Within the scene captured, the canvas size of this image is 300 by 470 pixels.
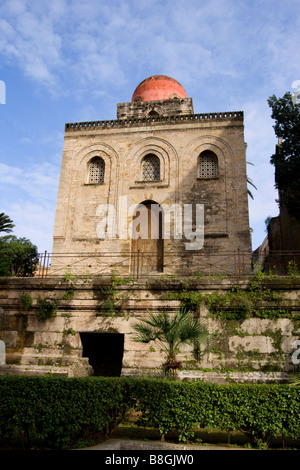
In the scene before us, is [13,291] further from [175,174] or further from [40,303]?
[175,174]

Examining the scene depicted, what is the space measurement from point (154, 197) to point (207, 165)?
294 centimetres

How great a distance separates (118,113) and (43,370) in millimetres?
15110

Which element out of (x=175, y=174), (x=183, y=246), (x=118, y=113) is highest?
(x=118, y=113)

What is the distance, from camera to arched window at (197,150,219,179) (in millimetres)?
18808

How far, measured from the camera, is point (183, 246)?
17484mm

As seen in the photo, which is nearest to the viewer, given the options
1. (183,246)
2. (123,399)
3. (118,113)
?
(123,399)

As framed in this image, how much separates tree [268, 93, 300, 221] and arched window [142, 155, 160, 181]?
5202 millimetres

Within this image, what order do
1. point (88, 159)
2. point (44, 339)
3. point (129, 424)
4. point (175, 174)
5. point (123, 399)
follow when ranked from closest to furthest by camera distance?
point (123, 399), point (129, 424), point (44, 339), point (175, 174), point (88, 159)

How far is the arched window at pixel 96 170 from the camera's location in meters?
19.8

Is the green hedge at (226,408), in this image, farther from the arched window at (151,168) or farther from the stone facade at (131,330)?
the arched window at (151,168)

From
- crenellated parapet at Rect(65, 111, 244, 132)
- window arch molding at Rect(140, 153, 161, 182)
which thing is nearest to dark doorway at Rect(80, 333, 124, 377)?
window arch molding at Rect(140, 153, 161, 182)

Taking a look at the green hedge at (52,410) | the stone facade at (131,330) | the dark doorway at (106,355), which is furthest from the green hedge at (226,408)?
the dark doorway at (106,355)

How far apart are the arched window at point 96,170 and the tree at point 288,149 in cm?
791

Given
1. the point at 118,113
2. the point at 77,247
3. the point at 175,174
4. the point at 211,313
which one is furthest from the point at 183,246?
the point at 118,113
